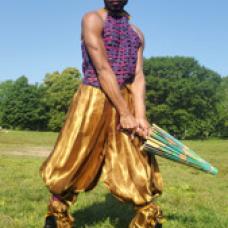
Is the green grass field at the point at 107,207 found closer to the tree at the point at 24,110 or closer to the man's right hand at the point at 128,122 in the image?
the man's right hand at the point at 128,122

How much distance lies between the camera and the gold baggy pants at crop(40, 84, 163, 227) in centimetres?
435

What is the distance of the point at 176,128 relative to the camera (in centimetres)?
6544

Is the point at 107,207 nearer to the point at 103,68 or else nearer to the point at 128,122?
the point at 128,122

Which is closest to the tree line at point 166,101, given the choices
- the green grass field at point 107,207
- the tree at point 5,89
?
the tree at point 5,89

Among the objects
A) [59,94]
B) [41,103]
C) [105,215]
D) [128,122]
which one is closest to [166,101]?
[59,94]

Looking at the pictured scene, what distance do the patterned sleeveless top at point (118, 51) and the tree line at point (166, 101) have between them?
2327 inches

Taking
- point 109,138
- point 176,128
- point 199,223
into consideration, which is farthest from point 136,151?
point 176,128

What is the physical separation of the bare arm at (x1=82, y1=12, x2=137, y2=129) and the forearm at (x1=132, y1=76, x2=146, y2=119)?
18cm

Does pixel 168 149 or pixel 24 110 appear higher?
pixel 24 110

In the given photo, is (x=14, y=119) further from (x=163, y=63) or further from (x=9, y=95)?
(x=163, y=63)

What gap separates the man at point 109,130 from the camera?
14.1 feet

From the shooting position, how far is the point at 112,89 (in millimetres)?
4289

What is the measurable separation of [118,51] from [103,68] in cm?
32

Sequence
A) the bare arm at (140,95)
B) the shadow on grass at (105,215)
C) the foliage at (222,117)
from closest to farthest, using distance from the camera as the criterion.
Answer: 1. the bare arm at (140,95)
2. the shadow on grass at (105,215)
3. the foliage at (222,117)
